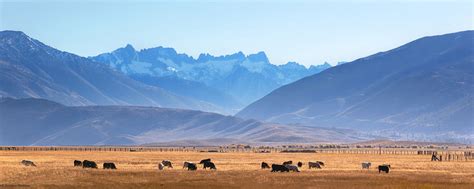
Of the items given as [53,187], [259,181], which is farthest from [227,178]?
[53,187]

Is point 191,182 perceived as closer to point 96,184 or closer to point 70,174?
point 96,184

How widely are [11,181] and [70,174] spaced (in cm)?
699

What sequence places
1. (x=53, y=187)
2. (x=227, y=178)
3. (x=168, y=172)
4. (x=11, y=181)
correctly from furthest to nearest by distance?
(x=168, y=172), (x=227, y=178), (x=11, y=181), (x=53, y=187)

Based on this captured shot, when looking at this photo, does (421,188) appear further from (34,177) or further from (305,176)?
(34,177)

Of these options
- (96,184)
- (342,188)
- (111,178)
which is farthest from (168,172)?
(342,188)

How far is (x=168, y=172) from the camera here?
68.0 metres

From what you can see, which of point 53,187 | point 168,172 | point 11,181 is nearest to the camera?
point 53,187

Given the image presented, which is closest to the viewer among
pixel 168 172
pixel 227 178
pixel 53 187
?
pixel 53 187

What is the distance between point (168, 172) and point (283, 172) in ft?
29.9

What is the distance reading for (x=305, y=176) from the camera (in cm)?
6444

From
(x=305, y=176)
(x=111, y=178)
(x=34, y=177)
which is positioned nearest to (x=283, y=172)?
(x=305, y=176)

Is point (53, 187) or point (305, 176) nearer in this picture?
point (53, 187)

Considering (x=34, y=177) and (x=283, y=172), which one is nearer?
(x=34, y=177)

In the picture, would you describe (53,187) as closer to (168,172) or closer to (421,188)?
(168,172)
